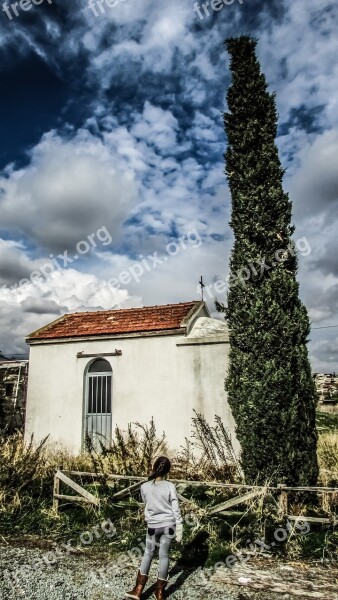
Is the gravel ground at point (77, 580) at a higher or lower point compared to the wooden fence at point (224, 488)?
lower

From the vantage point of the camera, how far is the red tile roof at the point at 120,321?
39.2 feet

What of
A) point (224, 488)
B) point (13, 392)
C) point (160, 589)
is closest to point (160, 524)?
point (160, 589)

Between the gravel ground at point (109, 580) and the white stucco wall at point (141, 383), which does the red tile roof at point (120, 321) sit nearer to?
the white stucco wall at point (141, 383)

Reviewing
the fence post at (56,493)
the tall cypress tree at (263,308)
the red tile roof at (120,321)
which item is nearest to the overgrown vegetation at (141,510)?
the fence post at (56,493)

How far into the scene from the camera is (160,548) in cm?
455

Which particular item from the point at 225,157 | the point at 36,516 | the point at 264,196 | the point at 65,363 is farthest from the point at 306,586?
the point at 65,363

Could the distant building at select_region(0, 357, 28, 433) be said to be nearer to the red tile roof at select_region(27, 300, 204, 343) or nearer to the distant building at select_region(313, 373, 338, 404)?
the red tile roof at select_region(27, 300, 204, 343)

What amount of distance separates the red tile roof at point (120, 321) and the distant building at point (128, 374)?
0.04 meters

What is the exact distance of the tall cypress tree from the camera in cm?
754

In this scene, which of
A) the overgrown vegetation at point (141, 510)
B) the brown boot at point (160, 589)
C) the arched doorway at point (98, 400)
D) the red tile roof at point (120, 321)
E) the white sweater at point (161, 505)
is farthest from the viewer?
the red tile roof at point (120, 321)

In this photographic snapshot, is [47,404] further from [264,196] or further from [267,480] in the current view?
[264,196]

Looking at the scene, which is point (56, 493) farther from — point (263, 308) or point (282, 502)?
point (263, 308)

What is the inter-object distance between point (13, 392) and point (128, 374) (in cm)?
600

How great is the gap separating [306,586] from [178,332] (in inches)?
285
